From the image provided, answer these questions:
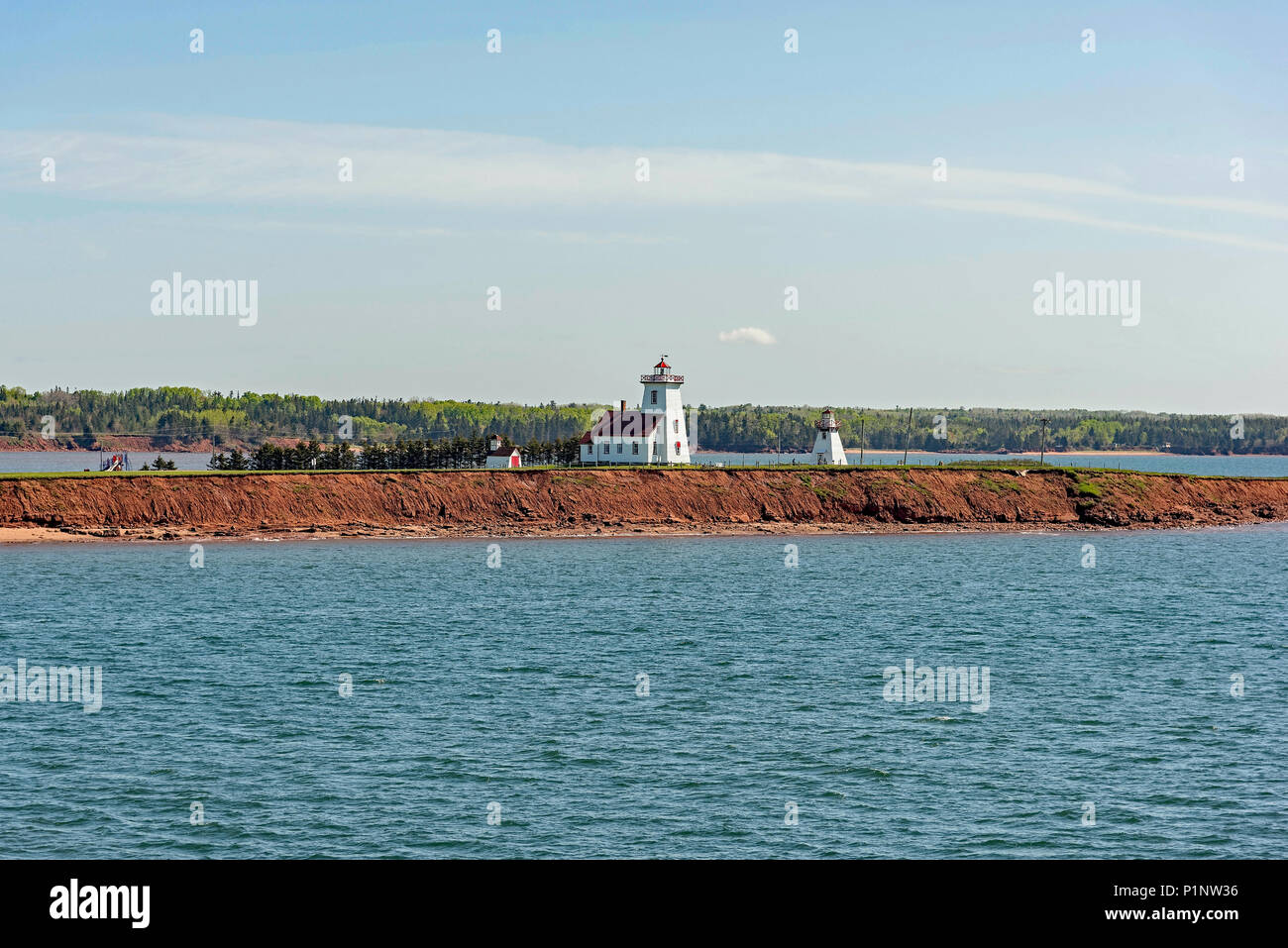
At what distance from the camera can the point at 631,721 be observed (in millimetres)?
37875

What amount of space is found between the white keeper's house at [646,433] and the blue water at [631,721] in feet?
145

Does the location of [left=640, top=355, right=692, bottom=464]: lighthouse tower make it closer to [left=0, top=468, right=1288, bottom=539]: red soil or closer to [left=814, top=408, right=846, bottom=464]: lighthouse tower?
[left=0, top=468, right=1288, bottom=539]: red soil

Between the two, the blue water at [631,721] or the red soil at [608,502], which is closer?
the blue water at [631,721]

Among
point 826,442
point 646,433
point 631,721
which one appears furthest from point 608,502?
point 631,721

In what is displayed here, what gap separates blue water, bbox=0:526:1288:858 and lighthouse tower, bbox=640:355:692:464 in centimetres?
4426

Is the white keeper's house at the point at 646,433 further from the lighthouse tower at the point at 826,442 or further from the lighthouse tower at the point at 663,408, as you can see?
the lighthouse tower at the point at 826,442

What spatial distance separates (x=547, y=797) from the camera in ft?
97.1

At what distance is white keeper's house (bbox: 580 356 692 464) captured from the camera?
121m

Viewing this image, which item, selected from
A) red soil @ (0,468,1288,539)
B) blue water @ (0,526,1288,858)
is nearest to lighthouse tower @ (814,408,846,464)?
red soil @ (0,468,1288,539)

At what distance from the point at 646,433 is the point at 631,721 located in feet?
277

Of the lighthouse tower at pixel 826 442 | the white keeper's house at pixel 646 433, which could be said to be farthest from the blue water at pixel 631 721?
the lighthouse tower at pixel 826 442

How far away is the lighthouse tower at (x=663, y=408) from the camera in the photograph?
12044 cm
